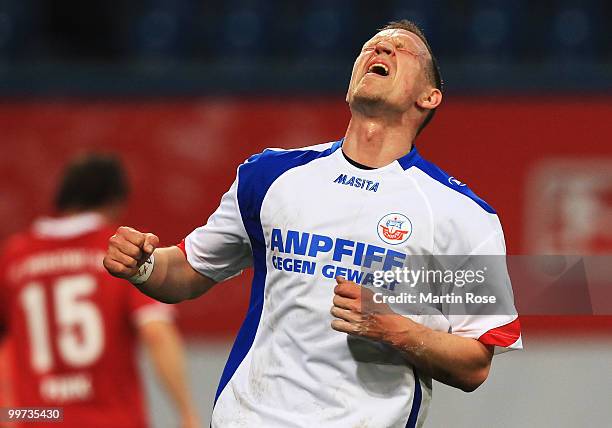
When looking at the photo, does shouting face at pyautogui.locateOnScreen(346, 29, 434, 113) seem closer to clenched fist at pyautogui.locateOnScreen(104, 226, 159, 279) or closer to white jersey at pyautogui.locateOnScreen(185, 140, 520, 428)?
white jersey at pyautogui.locateOnScreen(185, 140, 520, 428)

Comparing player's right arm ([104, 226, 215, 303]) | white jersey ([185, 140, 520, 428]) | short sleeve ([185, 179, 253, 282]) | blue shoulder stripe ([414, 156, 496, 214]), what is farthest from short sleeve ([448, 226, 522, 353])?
player's right arm ([104, 226, 215, 303])

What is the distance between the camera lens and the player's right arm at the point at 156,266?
3.09 metres

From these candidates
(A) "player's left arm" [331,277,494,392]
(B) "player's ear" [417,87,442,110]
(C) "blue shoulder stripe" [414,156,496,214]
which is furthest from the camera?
(B) "player's ear" [417,87,442,110]

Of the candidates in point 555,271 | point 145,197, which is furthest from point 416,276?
point 145,197

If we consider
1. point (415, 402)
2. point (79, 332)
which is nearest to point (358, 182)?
point (415, 402)

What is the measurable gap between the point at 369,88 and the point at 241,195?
47cm

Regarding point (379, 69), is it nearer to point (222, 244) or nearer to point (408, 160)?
point (408, 160)

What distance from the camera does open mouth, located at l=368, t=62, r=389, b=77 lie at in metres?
3.34

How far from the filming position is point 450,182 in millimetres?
3221

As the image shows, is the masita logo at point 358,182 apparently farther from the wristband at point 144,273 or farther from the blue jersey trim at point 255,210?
the wristband at point 144,273

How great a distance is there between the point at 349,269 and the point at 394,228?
163 mm

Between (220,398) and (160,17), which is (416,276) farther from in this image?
(160,17)

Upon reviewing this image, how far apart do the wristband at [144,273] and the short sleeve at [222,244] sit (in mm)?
165

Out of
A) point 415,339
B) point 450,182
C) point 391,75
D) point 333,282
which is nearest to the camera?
point 415,339
